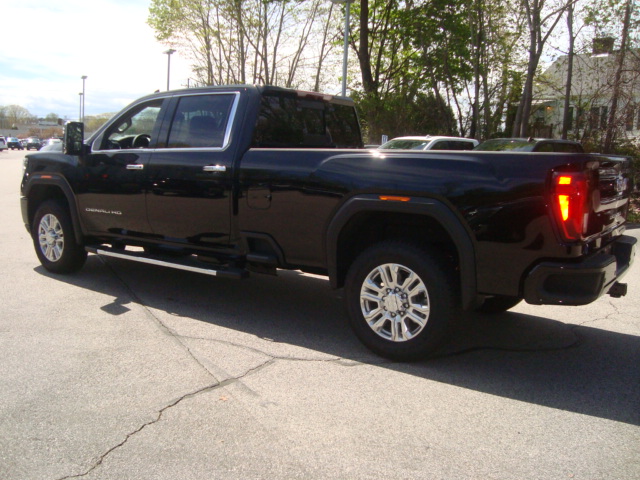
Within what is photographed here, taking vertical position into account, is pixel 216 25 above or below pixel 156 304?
above

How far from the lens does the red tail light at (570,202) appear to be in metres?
3.55

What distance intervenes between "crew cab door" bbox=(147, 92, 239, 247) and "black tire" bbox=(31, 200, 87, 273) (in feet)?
4.76

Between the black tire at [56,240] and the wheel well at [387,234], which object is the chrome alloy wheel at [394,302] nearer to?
the wheel well at [387,234]

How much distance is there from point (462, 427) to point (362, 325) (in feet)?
4.05

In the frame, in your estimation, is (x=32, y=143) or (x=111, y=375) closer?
(x=111, y=375)

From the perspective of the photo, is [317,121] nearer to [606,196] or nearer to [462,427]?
[606,196]

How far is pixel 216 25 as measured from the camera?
3197cm

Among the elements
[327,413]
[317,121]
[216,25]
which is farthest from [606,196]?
[216,25]

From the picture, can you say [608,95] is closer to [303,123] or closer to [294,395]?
[303,123]

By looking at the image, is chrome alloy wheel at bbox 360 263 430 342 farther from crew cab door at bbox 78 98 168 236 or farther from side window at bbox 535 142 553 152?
side window at bbox 535 142 553 152

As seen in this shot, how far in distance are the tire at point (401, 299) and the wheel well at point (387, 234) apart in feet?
0.48

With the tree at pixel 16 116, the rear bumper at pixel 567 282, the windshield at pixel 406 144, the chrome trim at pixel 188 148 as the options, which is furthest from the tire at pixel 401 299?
the tree at pixel 16 116

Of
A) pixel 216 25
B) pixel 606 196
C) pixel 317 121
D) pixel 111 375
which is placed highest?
pixel 216 25

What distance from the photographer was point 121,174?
19.3 feet
